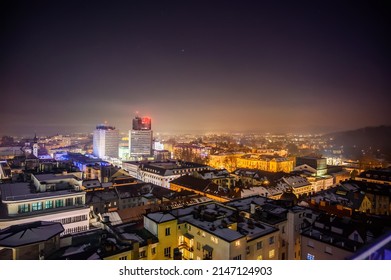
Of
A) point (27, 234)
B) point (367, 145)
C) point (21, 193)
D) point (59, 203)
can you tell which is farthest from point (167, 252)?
point (367, 145)

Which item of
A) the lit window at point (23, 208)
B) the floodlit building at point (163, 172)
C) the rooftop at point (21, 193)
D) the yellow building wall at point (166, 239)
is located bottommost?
the floodlit building at point (163, 172)

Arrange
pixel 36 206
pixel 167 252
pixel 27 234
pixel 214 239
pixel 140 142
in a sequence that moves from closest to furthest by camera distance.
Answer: pixel 27 234 < pixel 214 239 < pixel 167 252 < pixel 36 206 < pixel 140 142

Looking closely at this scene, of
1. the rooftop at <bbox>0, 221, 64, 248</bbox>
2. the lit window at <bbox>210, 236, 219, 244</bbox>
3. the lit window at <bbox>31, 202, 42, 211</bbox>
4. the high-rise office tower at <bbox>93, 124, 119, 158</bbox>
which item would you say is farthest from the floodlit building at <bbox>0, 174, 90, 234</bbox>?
the high-rise office tower at <bbox>93, 124, 119, 158</bbox>

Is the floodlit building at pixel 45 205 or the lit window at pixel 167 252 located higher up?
the floodlit building at pixel 45 205

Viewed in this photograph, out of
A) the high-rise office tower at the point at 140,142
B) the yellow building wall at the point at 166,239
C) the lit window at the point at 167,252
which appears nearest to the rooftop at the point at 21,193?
the yellow building wall at the point at 166,239

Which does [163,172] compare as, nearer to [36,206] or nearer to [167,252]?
[36,206]

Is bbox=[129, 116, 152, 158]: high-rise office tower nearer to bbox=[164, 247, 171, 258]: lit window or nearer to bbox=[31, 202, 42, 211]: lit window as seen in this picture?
bbox=[31, 202, 42, 211]: lit window

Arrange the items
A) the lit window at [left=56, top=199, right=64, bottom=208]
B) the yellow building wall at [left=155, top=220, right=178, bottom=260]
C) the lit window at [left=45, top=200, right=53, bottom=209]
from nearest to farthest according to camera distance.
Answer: the yellow building wall at [left=155, top=220, right=178, bottom=260], the lit window at [left=45, top=200, right=53, bottom=209], the lit window at [left=56, top=199, right=64, bottom=208]

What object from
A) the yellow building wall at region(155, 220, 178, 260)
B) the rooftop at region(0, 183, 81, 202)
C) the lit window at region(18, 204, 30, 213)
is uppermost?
the rooftop at region(0, 183, 81, 202)

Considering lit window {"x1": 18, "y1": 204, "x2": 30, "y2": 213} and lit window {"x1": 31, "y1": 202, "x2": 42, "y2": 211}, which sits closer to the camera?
lit window {"x1": 18, "y1": 204, "x2": 30, "y2": 213}

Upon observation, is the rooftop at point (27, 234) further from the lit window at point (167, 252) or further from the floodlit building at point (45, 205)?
the lit window at point (167, 252)
